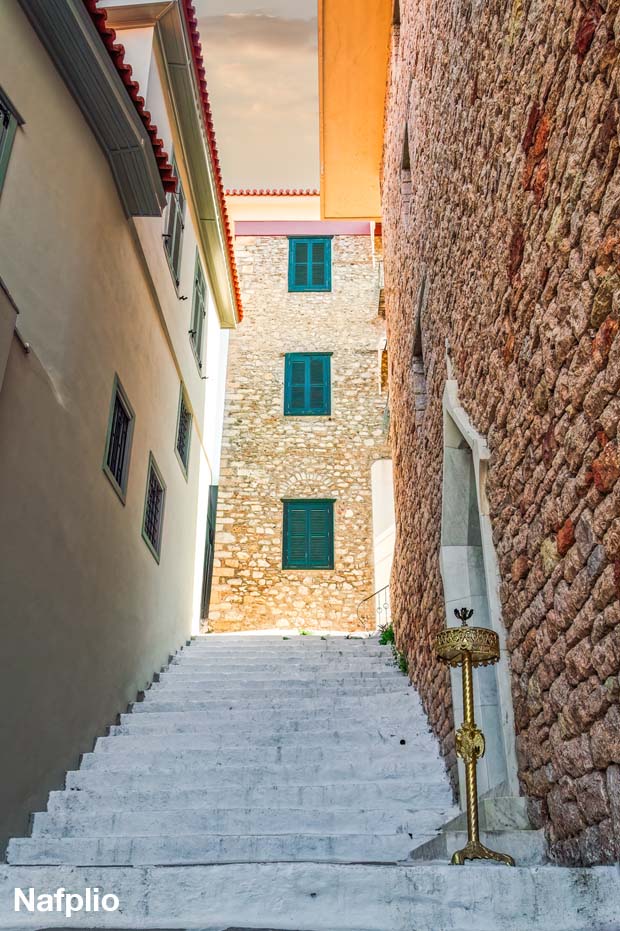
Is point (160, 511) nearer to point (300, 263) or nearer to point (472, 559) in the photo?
point (472, 559)

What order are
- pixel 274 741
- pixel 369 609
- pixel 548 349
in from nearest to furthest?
pixel 548 349, pixel 274 741, pixel 369 609

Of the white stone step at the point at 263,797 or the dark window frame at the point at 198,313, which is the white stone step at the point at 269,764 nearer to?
the white stone step at the point at 263,797

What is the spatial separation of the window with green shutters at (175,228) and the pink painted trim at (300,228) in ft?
24.8

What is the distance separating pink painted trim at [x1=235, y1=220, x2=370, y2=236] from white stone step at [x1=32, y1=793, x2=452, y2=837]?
577 inches

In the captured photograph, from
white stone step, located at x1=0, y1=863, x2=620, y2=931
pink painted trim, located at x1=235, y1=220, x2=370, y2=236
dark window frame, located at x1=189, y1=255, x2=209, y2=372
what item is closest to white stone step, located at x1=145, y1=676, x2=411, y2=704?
white stone step, located at x1=0, y1=863, x2=620, y2=931

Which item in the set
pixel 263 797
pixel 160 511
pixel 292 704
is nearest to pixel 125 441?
pixel 160 511

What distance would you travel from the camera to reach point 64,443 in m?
5.64

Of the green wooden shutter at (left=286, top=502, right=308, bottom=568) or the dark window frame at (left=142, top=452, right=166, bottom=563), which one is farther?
the green wooden shutter at (left=286, top=502, right=308, bottom=568)

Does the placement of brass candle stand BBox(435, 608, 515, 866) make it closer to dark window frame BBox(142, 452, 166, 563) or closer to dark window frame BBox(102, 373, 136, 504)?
dark window frame BBox(102, 373, 136, 504)

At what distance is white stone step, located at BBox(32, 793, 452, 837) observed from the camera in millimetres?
4805

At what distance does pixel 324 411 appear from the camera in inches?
628

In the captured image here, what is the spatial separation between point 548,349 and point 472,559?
2730mm

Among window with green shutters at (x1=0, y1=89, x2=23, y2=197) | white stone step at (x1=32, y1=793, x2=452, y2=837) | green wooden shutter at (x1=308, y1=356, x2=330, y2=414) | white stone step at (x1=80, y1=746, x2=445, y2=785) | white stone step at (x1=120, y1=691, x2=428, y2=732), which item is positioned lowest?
white stone step at (x1=32, y1=793, x2=452, y2=837)

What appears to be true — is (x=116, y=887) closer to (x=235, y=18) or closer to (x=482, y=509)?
(x=482, y=509)
